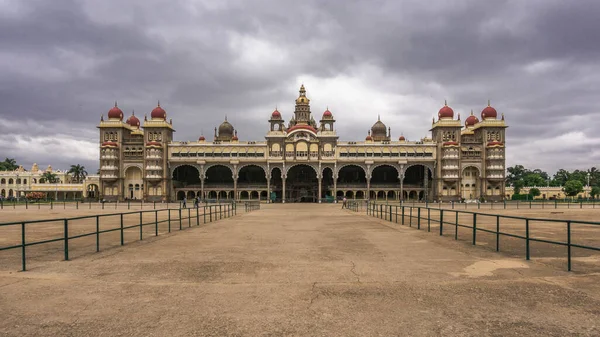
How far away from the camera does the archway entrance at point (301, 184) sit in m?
74.8

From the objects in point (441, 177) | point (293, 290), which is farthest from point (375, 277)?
point (441, 177)

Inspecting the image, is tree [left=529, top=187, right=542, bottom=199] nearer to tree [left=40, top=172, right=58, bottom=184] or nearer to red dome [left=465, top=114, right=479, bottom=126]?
red dome [left=465, top=114, right=479, bottom=126]

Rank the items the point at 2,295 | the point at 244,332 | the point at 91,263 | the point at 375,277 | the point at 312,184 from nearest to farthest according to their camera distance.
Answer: the point at 244,332, the point at 2,295, the point at 375,277, the point at 91,263, the point at 312,184

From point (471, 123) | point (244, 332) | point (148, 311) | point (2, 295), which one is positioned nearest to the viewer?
point (244, 332)

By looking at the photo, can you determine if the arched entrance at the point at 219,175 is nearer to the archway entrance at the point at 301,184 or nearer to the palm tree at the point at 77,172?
the archway entrance at the point at 301,184

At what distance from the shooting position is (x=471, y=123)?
271 feet

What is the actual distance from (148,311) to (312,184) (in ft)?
228

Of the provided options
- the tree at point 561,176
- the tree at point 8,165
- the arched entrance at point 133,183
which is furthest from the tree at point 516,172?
the tree at point 8,165

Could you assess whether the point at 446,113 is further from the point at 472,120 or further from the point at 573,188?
the point at 573,188

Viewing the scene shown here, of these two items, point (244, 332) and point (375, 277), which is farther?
point (375, 277)

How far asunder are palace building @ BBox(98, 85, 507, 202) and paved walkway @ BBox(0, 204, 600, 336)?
59.0 m

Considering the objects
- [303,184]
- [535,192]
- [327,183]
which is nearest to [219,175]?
[303,184]

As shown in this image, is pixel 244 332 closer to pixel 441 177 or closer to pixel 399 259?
pixel 399 259

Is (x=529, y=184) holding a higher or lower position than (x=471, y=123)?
lower
